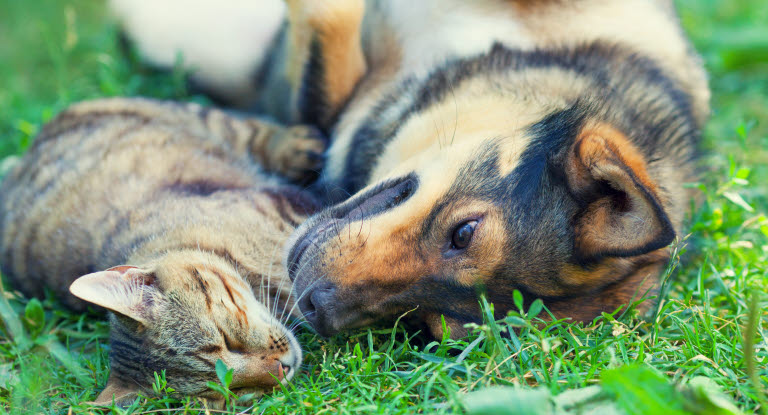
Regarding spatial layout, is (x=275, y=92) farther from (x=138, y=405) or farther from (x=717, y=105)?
(x=717, y=105)

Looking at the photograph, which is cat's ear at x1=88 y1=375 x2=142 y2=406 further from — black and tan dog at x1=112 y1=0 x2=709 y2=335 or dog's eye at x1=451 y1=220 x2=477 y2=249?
dog's eye at x1=451 y1=220 x2=477 y2=249

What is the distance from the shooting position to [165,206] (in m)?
3.66

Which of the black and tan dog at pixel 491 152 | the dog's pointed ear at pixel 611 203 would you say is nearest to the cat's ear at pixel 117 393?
the black and tan dog at pixel 491 152

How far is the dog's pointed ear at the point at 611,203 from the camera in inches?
94.4

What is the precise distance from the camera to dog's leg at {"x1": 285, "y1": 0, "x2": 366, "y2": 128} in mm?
4098

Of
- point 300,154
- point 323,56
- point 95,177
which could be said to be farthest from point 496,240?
point 95,177

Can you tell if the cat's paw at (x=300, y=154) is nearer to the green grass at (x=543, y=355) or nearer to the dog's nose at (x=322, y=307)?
the green grass at (x=543, y=355)

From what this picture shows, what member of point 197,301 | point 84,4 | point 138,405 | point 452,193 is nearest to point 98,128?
point 197,301

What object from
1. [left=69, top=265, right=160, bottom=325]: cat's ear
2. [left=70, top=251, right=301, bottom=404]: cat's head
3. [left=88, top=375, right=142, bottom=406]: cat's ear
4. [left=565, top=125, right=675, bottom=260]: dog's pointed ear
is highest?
[left=565, top=125, right=675, bottom=260]: dog's pointed ear

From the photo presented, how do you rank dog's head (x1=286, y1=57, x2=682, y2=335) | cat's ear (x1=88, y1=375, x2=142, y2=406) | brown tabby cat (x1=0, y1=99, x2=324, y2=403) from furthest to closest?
brown tabby cat (x1=0, y1=99, x2=324, y2=403) → cat's ear (x1=88, y1=375, x2=142, y2=406) → dog's head (x1=286, y1=57, x2=682, y2=335)

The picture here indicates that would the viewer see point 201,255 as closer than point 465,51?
Yes

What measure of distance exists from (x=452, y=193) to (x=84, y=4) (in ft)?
24.3

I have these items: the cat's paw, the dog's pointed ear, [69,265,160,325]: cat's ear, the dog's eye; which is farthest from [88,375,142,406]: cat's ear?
the dog's pointed ear

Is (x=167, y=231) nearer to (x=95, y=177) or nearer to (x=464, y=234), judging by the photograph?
(x=95, y=177)
